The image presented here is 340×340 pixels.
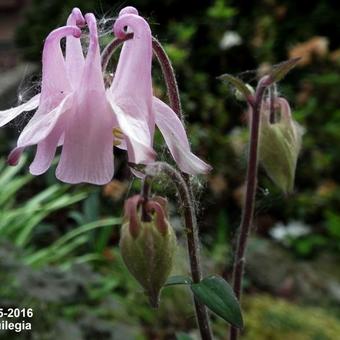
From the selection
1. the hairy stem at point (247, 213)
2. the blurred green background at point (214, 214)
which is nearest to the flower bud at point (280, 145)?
the hairy stem at point (247, 213)

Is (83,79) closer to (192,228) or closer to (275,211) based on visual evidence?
(192,228)

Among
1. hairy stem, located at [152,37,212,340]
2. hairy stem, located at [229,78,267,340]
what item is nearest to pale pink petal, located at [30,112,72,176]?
hairy stem, located at [152,37,212,340]

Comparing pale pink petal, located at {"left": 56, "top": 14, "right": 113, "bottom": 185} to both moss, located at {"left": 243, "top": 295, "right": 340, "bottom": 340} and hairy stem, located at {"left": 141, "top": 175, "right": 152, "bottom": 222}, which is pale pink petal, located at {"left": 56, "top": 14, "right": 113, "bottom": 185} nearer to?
hairy stem, located at {"left": 141, "top": 175, "right": 152, "bottom": 222}

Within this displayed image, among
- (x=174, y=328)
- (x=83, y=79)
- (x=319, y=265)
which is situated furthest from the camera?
(x=319, y=265)

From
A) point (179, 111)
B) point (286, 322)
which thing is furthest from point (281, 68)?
point (286, 322)

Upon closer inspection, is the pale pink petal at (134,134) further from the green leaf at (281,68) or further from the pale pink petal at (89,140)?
the green leaf at (281,68)

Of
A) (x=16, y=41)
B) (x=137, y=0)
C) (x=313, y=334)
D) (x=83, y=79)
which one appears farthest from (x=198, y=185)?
(x=16, y=41)
